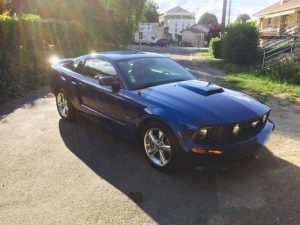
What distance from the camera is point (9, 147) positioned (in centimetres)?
527

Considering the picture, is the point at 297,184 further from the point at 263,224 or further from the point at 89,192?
the point at 89,192

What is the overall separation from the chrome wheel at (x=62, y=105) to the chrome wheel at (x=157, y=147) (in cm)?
248

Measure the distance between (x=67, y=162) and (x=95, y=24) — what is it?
17686mm

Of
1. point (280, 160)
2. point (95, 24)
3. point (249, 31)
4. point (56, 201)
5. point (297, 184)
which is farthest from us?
point (95, 24)

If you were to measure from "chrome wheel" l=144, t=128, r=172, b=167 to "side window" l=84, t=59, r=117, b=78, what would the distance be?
1.22 meters

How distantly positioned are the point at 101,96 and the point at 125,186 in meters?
1.66

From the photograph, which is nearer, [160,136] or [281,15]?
[160,136]

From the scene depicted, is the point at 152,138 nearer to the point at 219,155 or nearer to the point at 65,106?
the point at 219,155

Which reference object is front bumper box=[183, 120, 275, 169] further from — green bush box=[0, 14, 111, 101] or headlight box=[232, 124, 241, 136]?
green bush box=[0, 14, 111, 101]

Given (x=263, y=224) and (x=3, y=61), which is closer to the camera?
(x=263, y=224)

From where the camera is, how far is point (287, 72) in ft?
37.5

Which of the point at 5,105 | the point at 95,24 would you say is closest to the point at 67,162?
the point at 5,105

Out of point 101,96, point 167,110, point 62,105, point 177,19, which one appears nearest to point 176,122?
point 167,110

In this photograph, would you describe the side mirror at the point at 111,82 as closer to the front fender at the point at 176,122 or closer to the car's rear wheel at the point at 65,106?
the front fender at the point at 176,122
